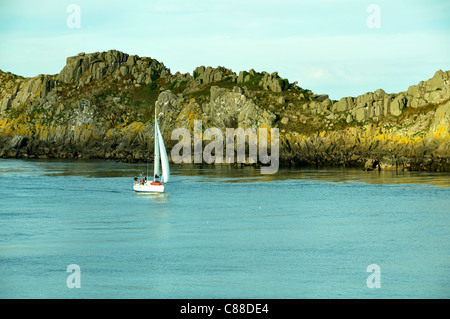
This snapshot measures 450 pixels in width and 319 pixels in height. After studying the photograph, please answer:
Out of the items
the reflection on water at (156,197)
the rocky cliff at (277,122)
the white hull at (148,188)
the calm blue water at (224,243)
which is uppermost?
the rocky cliff at (277,122)

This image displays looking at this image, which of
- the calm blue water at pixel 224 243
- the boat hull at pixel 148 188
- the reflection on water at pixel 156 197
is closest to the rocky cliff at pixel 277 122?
the boat hull at pixel 148 188

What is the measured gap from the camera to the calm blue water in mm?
24516

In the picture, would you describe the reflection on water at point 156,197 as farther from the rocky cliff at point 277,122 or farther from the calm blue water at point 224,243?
the rocky cliff at point 277,122

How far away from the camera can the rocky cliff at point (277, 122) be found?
125062 mm

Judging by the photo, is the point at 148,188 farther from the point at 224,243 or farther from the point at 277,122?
the point at 277,122

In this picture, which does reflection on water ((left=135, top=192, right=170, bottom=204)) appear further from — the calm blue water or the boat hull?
the boat hull

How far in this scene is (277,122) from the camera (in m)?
154

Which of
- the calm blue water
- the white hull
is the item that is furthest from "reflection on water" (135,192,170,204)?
the white hull

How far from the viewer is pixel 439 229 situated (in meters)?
39.7

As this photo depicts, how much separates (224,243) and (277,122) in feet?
402

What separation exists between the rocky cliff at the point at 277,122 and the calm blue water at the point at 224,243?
59469 mm

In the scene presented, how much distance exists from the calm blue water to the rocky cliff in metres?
59.5

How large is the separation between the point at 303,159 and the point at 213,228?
299 ft
